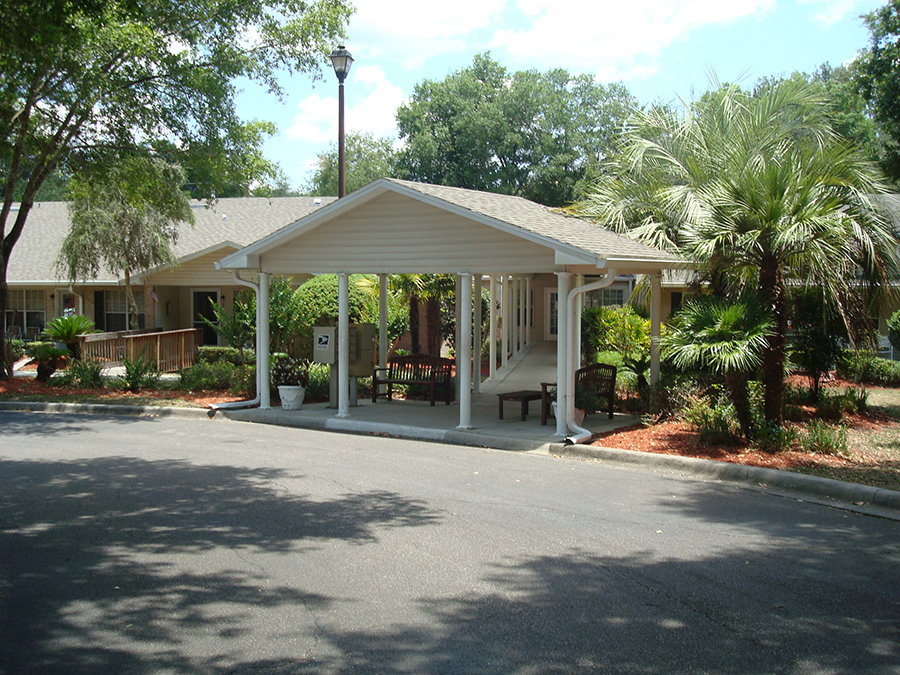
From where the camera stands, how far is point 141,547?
20.5ft

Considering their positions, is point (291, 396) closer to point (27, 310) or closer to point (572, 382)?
point (572, 382)

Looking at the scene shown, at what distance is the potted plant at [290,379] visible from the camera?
1479cm

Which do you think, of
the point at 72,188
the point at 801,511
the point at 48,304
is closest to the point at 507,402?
the point at 801,511

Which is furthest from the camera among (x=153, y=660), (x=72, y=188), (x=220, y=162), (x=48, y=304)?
(x=48, y=304)

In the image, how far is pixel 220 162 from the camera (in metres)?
18.5

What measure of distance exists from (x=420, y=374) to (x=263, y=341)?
10.6 feet

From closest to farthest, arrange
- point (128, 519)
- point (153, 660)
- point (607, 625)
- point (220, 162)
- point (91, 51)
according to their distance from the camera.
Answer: point (153, 660)
point (607, 625)
point (128, 519)
point (91, 51)
point (220, 162)

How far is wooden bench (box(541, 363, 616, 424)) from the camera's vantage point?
1294 centimetres

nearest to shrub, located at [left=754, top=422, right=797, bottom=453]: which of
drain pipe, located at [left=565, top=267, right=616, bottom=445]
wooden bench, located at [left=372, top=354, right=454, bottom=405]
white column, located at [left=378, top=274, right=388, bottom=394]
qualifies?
drain pipe, located at [left=565, top=267, right=616, bottom=445]

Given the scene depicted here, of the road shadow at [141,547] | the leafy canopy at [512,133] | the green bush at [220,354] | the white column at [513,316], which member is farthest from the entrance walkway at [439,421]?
the leafy canopy at [512,133]

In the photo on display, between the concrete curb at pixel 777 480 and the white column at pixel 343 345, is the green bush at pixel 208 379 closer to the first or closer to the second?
the white column at pixel 343 345

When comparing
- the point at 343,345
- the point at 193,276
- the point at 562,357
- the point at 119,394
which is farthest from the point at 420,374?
the point at 193,276

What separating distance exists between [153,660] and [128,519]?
10.1 feet

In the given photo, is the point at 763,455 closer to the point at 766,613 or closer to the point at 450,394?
the point at 766,613
